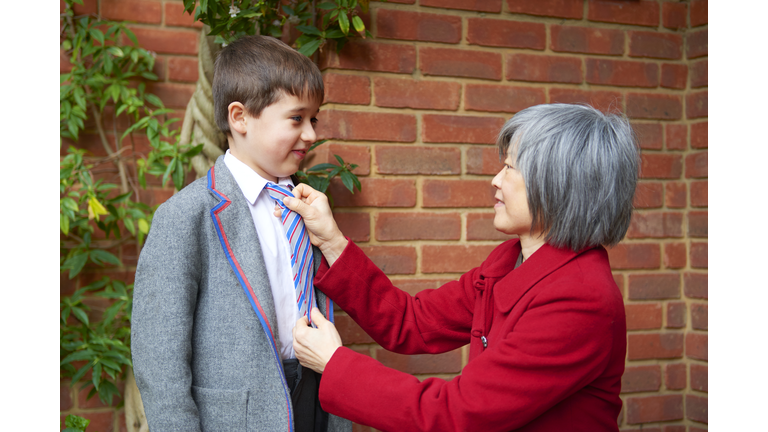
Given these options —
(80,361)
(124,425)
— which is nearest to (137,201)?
(80,361)

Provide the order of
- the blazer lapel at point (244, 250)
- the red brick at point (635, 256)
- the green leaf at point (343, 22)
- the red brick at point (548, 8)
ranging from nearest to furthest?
the blazer lapel at point (244, 250) → the green leaf at point (343, 22) → the red brick at point (548, 8) → the red brick at point (635, 256)

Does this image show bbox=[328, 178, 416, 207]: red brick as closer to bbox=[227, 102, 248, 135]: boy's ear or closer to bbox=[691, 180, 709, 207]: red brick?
bbox=[227, 102, 248, 135]: boy's ear

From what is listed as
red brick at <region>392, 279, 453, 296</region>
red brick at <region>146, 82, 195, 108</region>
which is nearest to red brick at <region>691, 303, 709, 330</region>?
red brick at <region>392, 279, 453, 296</region>

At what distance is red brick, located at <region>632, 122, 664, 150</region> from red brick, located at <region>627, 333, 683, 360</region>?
0.75 m

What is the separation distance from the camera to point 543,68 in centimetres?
204

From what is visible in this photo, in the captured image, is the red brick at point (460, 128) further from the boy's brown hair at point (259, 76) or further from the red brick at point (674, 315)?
the red brick at point (674, 315)

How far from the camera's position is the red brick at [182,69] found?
221 centimetres

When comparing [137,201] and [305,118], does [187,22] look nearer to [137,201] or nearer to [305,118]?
[137,201]

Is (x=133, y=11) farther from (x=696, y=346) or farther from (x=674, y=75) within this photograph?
(x=696, y=346)

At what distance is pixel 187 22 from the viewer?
222 centimetres

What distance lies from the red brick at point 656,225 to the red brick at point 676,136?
272 mm

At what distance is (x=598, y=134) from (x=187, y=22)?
1.73m

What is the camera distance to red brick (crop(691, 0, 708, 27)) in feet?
7.02

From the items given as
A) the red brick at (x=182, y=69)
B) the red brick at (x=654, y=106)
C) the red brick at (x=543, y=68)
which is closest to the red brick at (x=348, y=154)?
the red brick at (x=543, y=68)
